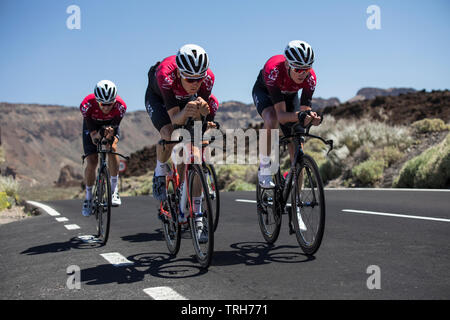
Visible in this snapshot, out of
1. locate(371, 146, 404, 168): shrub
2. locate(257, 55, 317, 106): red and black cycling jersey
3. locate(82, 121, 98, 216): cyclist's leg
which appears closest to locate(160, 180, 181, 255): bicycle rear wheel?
locate(257, 55, 317, 106): red and black cycling jersey

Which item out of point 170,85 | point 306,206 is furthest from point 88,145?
point 306,206

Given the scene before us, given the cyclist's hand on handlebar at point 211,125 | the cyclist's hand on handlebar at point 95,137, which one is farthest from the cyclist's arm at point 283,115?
the cyclist's hand on handlebar at point 95,137

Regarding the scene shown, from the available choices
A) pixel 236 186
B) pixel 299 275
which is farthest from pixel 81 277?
pixel 236 186

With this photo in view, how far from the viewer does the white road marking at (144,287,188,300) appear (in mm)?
3664

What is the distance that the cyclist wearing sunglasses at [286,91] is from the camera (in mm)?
5176

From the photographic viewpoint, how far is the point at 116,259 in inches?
207

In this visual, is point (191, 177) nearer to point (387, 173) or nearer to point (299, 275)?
point (299, 275)

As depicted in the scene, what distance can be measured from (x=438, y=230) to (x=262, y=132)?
98.6 inches

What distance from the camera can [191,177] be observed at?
193 inches

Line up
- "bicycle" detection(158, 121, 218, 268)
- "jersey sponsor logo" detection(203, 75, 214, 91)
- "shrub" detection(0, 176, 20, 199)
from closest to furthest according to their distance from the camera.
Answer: "bicycle" detection(158, 121, 218, 268), "jersey sponsor logo" detection(203, 75, 214, 91), "shrub" detection(0, 176, 20, 199)

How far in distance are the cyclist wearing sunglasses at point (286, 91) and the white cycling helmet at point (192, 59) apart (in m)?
0.96

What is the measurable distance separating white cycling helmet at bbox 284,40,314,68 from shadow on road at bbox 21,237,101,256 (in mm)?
3317

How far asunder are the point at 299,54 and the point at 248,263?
2225 millimetres

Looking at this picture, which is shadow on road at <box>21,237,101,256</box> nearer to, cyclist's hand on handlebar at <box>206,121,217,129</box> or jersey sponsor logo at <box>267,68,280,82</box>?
cyclist's hand on handlebar at <box>206,121,217,129</box>
